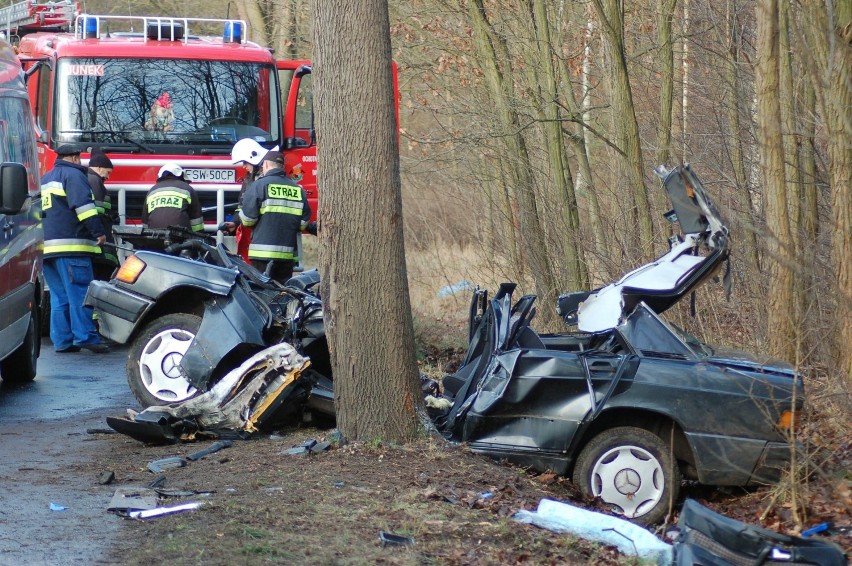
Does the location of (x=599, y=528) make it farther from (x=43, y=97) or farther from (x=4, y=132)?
(x=43, y=97)

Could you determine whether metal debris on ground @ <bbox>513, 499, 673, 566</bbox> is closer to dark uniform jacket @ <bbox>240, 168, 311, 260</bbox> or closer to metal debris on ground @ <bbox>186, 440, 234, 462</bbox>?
metal debris on ground @ <bbox>186, 440, 234, 462</bbox>

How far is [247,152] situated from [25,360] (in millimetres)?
3027

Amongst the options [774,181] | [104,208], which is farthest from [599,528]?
[104,208]

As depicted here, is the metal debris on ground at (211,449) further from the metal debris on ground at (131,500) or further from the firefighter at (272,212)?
the firefighter at (272,212)

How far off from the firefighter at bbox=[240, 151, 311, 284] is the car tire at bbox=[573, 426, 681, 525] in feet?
14.6

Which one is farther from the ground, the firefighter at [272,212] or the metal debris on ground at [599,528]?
the firefighter at [272,212]

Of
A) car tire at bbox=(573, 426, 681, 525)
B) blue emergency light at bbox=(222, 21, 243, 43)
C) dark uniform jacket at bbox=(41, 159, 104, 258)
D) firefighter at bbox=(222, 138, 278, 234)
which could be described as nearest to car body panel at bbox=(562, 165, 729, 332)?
car tire at bbox=(573, 426, 681, 525)

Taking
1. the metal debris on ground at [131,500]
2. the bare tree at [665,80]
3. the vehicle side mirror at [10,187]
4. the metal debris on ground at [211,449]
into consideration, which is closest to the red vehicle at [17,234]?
the vehicle side mirror at [10,187]

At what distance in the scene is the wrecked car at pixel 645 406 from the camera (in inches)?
231

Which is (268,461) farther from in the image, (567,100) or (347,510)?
(567,100)

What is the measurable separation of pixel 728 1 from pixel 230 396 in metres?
6.20

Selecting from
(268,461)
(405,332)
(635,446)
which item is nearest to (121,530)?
(268,461)

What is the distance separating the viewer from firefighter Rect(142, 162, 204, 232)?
1079 centimetres

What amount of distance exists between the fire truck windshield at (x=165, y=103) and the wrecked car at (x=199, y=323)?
15.1ft
